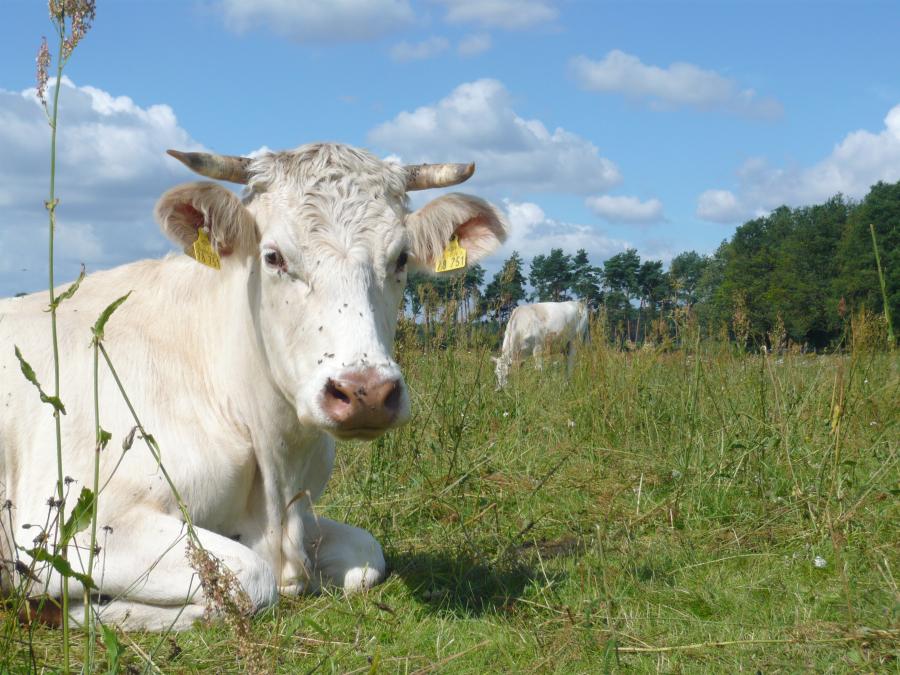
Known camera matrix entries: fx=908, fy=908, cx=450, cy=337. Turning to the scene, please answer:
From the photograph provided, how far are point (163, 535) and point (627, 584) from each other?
2049 mm

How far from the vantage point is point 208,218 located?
413 centimetres

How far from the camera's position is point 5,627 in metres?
2.37

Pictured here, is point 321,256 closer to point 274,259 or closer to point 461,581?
point 274,259

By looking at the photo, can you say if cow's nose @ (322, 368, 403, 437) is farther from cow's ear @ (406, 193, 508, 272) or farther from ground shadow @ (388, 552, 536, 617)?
cow's ear @ (406, 193, 508, 272)

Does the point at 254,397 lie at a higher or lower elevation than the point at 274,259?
lower

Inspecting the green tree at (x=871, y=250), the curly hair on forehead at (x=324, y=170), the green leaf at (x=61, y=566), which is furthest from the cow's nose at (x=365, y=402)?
the green tree at (x=871, y=250)

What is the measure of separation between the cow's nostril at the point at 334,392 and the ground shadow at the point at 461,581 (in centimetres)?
113

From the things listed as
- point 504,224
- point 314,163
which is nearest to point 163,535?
point 314,163

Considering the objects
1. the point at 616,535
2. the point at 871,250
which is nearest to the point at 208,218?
the point at 616,535

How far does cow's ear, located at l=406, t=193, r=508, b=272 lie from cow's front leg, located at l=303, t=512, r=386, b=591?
142 cm

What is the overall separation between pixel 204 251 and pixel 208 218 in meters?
0.19

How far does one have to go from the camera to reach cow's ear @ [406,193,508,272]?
183 inches

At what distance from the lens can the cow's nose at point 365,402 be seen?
338 cm

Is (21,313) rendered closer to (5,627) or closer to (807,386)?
(5,627)
